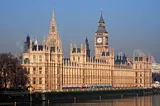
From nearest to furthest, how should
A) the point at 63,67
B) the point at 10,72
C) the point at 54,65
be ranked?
the point at 10,72 < the point at 54,65 < the point at 63,67

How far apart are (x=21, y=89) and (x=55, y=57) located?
2457 centimetres

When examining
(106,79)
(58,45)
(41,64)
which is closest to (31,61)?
(41,64)

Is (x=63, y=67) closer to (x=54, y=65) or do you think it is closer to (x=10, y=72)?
(x=54, y=65)

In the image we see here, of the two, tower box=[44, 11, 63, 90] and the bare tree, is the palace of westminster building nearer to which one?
tower box=[44, 11, 63, 90]

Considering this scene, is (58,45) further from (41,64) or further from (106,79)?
(106,79)

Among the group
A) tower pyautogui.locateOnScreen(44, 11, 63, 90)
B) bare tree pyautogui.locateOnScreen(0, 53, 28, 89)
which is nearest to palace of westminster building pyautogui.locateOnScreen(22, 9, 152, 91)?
tower pyautogui.locateOnScreen(44, 11, 63, 90)

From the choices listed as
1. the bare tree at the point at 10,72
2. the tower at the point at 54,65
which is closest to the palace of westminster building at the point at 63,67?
the tower at the point at 54,65

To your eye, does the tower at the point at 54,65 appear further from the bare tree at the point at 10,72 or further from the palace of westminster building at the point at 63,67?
the bare tree at the point at 10,72

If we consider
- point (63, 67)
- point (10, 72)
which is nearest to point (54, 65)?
point (63, 67)

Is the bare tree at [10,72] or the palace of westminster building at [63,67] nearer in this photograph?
the bare tree at [10,72]

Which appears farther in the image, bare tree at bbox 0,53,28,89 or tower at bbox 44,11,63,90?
tower at bbox 44,11,63,90

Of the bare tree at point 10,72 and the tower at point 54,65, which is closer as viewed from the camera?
the bare tree at point 10,72

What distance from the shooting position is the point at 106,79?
18512cm

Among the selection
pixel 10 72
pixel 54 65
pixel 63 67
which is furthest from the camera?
pixel 63 67
